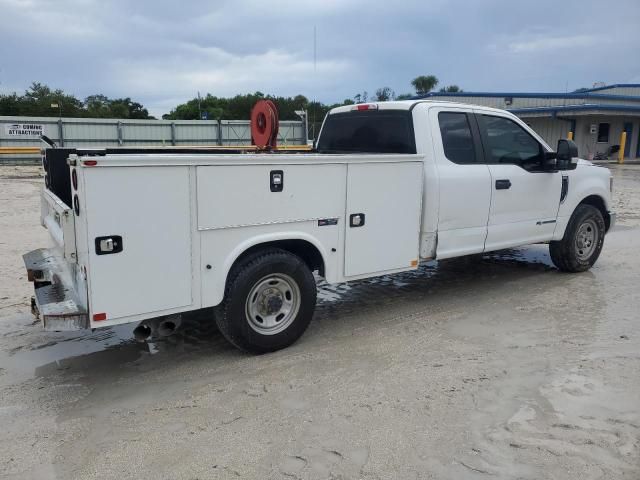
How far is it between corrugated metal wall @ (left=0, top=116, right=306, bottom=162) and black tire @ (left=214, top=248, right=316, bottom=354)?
2450cm

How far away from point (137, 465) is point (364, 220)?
278 centimetres

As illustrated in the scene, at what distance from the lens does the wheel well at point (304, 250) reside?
466cm

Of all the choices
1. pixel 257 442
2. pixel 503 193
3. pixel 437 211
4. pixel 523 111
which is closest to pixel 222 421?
pixel 257 442

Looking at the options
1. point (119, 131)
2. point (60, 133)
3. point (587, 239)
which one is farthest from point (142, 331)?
point (60, 133)

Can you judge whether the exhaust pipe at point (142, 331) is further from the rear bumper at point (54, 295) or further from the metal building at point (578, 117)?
the metal building at point (578, 117)

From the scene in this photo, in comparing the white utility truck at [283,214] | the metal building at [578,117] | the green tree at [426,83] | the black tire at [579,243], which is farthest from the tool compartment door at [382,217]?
the green tree at [426,83]

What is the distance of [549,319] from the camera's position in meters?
5.64

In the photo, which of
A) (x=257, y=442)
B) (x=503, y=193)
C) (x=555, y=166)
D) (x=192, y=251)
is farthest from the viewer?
(x=555, y=166)

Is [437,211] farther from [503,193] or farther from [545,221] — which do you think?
[545,221]

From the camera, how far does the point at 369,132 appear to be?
6133mm

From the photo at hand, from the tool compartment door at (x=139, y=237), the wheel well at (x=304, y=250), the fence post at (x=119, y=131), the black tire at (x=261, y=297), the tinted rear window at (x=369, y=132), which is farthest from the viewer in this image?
the fence post at (x=119, y=131)

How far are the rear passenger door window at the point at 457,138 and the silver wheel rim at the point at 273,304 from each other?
7.43ft

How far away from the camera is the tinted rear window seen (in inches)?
224

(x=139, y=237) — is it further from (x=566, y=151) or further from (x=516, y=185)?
(x=566, y=151)
